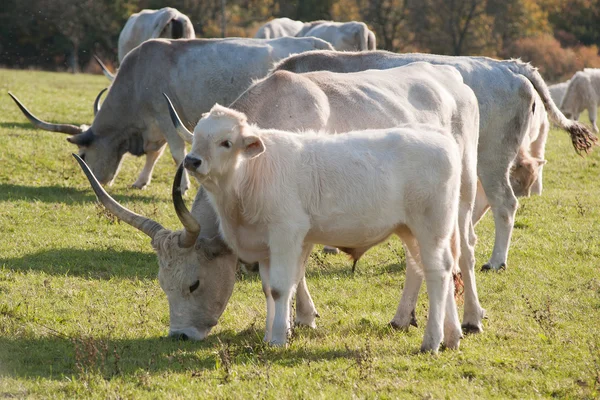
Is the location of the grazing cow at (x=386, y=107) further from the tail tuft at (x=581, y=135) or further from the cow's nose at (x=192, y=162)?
the tail tuft at (x=581, y=135)

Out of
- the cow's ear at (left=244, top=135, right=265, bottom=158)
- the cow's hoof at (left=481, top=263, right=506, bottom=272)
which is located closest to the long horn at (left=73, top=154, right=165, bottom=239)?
the cow's ear at (left=244, top=135, right=265, bottom=158)

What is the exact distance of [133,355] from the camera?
688 cm

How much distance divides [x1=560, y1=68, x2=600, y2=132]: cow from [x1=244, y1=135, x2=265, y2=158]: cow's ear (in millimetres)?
20942

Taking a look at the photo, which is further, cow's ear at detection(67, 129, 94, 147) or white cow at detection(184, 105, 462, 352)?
cow's ear at detection(67, 129, 94, 147)

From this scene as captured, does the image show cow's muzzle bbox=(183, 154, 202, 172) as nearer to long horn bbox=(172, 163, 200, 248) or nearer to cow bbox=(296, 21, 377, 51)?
long horn bbox=(172, 163, 200, 248)

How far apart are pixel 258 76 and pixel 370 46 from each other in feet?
28.9

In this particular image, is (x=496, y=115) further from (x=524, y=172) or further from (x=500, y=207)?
(x=524, y=172)

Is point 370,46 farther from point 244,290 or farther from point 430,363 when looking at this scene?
point 430,363

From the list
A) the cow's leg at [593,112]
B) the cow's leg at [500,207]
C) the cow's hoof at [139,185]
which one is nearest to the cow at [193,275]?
the cow's leg at [500,207]

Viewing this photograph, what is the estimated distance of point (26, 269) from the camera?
943 centimetres

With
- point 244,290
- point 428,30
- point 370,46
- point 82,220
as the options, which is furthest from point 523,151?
point 428,30

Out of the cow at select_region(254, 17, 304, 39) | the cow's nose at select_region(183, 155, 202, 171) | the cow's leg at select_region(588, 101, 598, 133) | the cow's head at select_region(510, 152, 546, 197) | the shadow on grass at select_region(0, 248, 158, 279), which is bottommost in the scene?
the cow's leg at select_region(588, 101, 598, 133)

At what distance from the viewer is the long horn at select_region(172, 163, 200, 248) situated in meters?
6.81

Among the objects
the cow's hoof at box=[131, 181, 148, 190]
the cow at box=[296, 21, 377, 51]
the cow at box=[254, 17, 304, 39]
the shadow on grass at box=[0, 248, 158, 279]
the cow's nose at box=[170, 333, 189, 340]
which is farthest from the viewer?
the cow at box=[254, 17, 304, 39]
